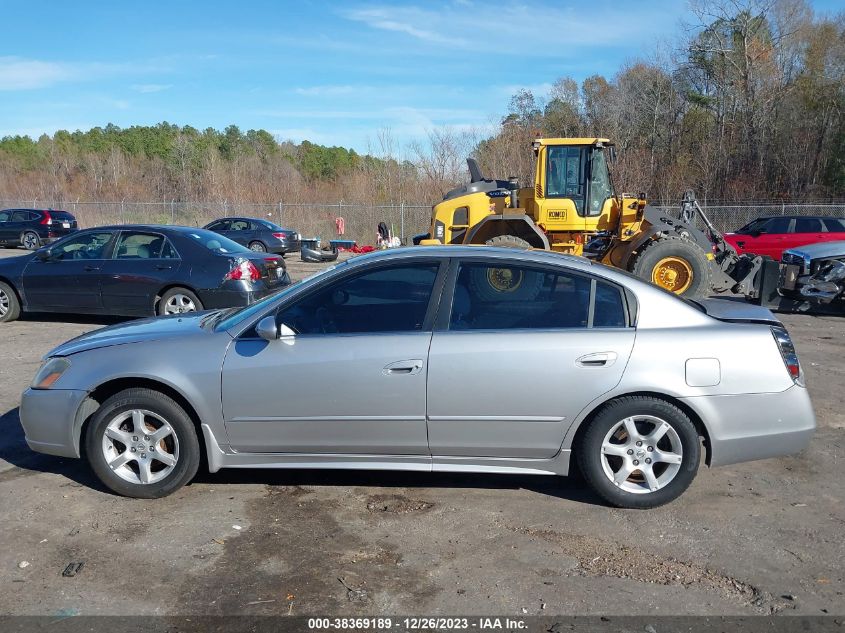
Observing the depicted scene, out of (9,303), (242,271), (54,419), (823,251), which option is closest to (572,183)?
(823,251)

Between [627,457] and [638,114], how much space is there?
39.5 m

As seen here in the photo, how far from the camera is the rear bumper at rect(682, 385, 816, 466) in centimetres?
438

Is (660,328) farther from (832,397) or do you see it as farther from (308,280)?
(832,397)

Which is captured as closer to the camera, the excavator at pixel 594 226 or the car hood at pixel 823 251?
the car hood at pixel 823 251

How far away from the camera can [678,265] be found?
12172 mm

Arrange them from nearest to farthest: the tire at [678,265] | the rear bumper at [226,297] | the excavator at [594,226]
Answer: the rear bumper at [226,297] < the tire at [678,265] < the excavator at [594,226]

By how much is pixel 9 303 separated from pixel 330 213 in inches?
900

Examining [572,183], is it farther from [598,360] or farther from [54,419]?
[54,419]

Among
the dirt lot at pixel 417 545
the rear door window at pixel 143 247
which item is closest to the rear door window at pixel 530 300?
the dirt lot at pixel 417 545

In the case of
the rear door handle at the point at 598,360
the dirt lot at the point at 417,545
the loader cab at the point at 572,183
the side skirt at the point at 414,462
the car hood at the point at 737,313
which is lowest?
the dirt lot at the point at 417,545

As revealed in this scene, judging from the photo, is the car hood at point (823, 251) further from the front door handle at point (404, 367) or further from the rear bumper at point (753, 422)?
the front door handle at point (404, 367)

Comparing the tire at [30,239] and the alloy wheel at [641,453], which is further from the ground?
the tire at [30,239]

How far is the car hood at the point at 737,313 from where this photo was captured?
4.63 m

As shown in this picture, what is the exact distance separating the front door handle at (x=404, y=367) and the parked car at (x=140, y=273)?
585cm
